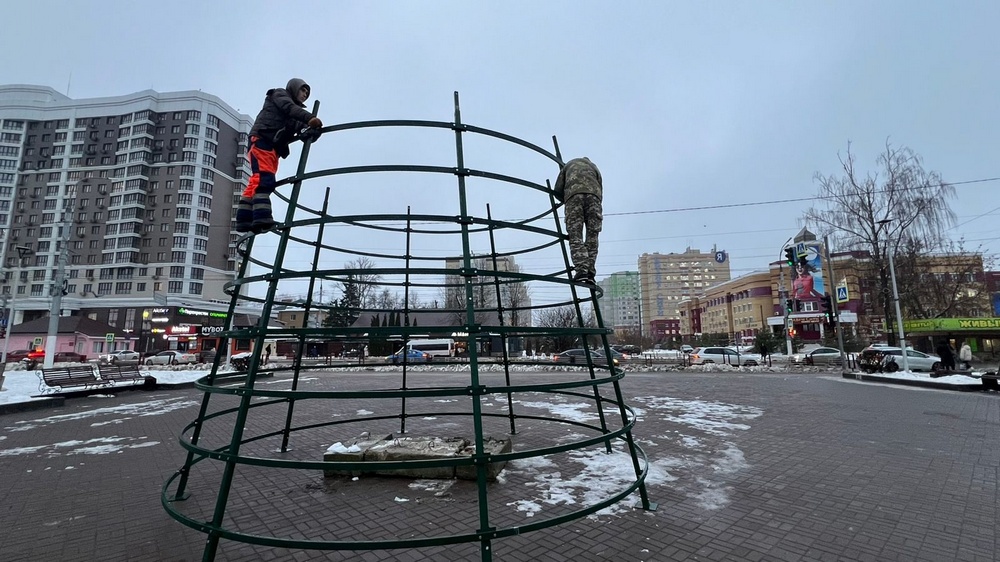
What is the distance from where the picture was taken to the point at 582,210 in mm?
3666

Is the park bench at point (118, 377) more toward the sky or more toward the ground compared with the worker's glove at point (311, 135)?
more toward the ground

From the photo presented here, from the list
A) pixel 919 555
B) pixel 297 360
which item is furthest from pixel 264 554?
pixel 919 555

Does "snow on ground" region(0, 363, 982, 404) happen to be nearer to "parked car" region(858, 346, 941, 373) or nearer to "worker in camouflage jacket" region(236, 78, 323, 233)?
"parked car" region(858, 346, 941, 373)

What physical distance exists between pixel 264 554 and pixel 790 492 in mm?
4734

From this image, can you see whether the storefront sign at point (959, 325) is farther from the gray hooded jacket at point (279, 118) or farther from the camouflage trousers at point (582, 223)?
the gray hooded jacket at point (279, 118)

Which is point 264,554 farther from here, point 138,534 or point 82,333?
point 82,333

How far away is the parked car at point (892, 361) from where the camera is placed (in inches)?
775

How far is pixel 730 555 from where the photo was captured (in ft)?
9.54

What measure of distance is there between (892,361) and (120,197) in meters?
88.4

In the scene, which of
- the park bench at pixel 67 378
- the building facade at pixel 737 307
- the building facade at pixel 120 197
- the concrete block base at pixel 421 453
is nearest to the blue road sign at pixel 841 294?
the concrete block base at pixel 421 453

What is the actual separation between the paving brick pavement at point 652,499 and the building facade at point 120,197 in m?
61.8

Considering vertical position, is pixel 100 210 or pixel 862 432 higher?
pixel 100 210

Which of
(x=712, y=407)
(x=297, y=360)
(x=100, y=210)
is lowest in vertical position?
(x=712, y=407)

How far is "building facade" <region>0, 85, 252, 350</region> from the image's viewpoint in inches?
2322
